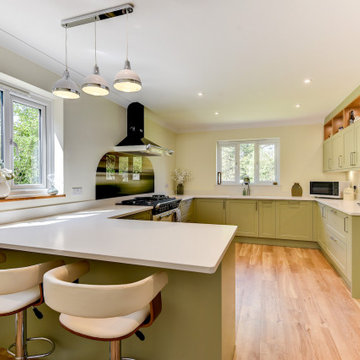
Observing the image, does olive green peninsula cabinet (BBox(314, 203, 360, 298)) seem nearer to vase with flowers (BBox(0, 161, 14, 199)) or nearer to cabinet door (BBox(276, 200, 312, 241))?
cabinet door (BBox(276, 200, 312, 241))

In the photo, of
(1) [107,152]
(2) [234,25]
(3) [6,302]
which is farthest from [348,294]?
(1) [107,152]

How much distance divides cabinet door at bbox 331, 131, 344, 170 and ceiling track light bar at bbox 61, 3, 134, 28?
11.6 feet

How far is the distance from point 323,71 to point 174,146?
11.6ft

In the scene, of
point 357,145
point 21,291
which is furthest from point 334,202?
point 21,291

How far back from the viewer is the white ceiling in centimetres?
166

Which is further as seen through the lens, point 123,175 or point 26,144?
point 123,175

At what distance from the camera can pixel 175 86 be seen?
309 centimetres

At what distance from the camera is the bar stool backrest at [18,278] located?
43.4 inches

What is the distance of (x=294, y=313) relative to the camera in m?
2.20

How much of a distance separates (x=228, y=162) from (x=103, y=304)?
4842 mm

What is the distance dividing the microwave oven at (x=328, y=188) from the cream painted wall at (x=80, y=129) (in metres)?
3.62

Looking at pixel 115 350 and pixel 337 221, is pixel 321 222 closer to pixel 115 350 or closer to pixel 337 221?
pixel 337 221

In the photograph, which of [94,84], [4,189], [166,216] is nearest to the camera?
[94,84]

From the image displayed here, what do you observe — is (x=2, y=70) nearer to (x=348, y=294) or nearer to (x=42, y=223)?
(x=42, y=223)
